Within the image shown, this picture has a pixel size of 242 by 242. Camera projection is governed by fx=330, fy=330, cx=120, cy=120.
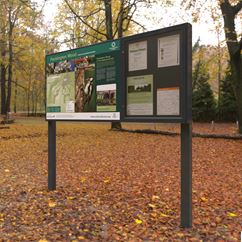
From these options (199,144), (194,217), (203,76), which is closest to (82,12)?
(199,144)

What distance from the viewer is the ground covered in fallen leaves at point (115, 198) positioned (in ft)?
12.9

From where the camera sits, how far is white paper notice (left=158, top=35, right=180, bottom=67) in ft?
13.0

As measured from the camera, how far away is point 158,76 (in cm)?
416

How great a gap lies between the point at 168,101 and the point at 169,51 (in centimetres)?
62

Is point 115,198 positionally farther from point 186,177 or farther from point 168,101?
point 168,101

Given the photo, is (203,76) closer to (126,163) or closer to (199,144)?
(199,144)

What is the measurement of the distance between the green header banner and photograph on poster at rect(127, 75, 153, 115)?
62 cm

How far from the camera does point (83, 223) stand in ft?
13.6

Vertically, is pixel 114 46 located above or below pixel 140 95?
above

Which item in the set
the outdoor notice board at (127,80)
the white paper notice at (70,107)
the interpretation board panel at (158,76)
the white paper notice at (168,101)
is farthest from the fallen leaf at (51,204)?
the white paper notice at (168,101)

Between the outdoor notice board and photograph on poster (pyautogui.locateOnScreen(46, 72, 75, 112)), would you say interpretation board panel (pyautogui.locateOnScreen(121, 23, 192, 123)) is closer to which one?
the outdoor notice board

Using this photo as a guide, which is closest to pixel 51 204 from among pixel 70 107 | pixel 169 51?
pixel 70 107

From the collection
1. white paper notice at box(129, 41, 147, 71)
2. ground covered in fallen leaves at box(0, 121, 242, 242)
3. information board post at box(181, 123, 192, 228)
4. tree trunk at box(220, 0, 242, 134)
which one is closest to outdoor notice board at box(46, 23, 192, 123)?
white paper notice at box(129, 41, 147, 71)

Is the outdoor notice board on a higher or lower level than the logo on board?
lower
